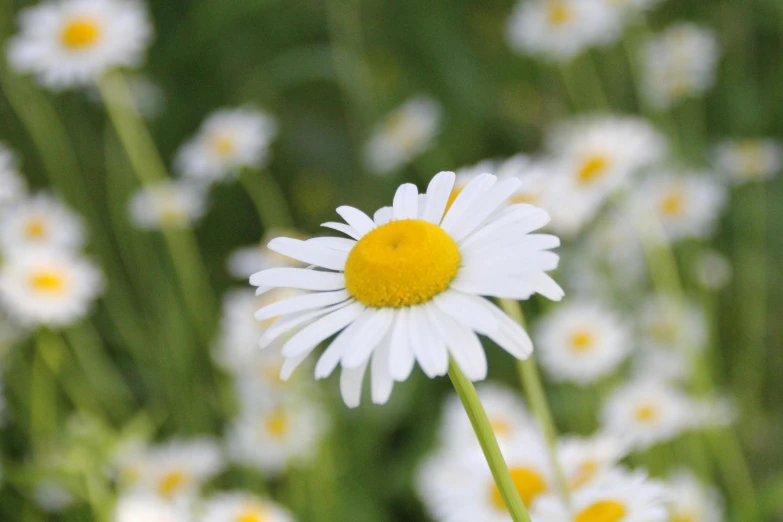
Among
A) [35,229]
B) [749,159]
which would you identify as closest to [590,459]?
[749,159]

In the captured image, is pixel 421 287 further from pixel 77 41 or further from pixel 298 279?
pixel 77 41

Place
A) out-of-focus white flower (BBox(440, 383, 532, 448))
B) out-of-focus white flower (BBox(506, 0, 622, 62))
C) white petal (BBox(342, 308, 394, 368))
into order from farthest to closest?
1. out-of-focus white flower (BBox(506, 0, 622, 62))
2. out-of-focus white flower (BBox(440, 383, 532, 448))
3. white petal (BBox(342, 308, 394, 368))

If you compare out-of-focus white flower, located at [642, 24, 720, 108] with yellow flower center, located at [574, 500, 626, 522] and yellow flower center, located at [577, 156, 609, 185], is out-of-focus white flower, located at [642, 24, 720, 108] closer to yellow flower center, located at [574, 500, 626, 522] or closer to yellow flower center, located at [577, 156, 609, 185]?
yellow flower center, located at [577, 156, 609, 185]

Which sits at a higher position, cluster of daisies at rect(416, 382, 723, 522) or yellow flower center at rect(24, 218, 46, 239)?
yellow flower center at rect(24, 218, 46, 239)

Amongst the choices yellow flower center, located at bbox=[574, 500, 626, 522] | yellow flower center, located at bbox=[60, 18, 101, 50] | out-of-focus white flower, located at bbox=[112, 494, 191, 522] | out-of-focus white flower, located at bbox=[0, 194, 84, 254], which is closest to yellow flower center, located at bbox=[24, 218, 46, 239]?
out-of-focus white flower, located at bbox=[0, 194, 84, 254]

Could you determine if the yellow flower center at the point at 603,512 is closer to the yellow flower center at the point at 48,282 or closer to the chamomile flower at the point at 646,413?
the chamomile flower at the point at 646,413

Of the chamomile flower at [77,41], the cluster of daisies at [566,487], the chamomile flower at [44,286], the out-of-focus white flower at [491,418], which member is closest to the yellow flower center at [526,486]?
the cluster of daisies at [566,487]

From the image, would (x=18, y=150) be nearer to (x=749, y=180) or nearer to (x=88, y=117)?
(x=88, y=117)
